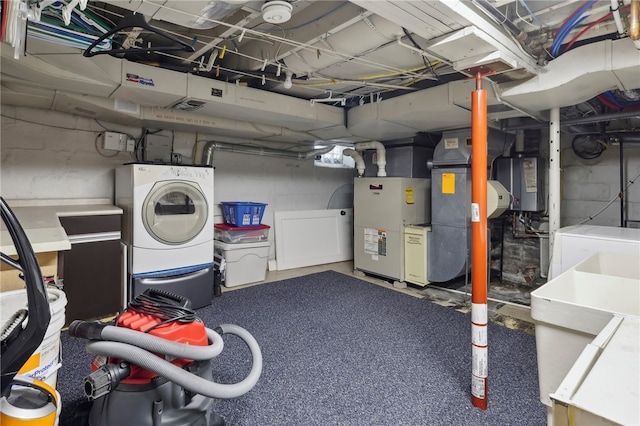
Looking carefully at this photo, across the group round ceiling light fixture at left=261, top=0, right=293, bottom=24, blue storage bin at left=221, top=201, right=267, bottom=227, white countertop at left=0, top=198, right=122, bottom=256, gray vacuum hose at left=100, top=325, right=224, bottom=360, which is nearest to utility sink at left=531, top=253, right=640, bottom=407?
gray vacuum hose at left=100, top=325, right=224, bottom=360

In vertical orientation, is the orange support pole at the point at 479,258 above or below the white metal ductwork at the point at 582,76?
below

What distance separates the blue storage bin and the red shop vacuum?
2455 millimetres

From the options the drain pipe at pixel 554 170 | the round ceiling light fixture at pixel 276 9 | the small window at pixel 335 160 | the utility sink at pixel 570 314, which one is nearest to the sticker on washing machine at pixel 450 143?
the drain pipe at pixel 554 170

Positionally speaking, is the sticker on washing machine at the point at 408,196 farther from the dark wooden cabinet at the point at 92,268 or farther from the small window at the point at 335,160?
the dark wooden cabinet at the point at 92,268

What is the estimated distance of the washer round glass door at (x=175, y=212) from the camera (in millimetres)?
3006

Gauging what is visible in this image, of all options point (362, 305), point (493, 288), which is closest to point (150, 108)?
point (362, 305)

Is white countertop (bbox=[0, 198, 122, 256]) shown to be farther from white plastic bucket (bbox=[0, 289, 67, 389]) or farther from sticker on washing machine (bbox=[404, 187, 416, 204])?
sticker on washing machine (bbox=[404, 187, 416, 204])

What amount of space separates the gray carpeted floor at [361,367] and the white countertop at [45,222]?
85 cm

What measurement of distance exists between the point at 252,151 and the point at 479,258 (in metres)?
3.34

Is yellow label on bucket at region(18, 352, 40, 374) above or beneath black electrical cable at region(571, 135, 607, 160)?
beneath

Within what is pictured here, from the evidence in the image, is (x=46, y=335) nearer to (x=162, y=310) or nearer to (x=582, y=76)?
(x=162, y=310)

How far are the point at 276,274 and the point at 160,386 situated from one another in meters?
3.15

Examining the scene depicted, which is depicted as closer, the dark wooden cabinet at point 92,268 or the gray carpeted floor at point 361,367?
the gray carpeted floor at point 361,367

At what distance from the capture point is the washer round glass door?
3.01 m
